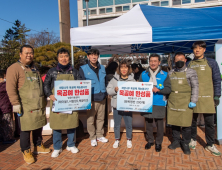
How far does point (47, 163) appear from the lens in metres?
2.89

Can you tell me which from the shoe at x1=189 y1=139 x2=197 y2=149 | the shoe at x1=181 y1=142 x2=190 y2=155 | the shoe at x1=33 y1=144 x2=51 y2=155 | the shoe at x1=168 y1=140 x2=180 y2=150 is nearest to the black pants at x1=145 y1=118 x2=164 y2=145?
the shoe at x1=168 y1=140 x2=180 y2=150

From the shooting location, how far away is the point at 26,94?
8.88 ft

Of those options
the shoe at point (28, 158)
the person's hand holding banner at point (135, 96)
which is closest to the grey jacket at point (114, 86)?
the person's hand holding banner at point (135, 96)

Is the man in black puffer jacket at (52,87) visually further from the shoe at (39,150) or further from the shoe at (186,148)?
the shoe at (186,148)

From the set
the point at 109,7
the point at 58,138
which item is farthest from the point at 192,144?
the point at 109,7

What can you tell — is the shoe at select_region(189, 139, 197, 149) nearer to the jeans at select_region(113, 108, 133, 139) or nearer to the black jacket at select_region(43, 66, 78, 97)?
the jeans at select_region(113, 108, 133, 139)

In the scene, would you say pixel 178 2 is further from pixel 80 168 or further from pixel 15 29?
pixel 15 29

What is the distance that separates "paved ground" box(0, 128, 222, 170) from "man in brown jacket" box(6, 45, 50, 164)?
0.34 meters

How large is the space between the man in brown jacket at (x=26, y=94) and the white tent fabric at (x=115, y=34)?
123cm

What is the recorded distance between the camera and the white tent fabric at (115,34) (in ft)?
11.2

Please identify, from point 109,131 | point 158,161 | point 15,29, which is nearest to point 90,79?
point 109,131

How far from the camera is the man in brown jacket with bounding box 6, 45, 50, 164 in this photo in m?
2.60

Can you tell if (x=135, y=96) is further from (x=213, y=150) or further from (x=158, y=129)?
(x=213, y=150)

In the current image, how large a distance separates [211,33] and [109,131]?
3278 mm
